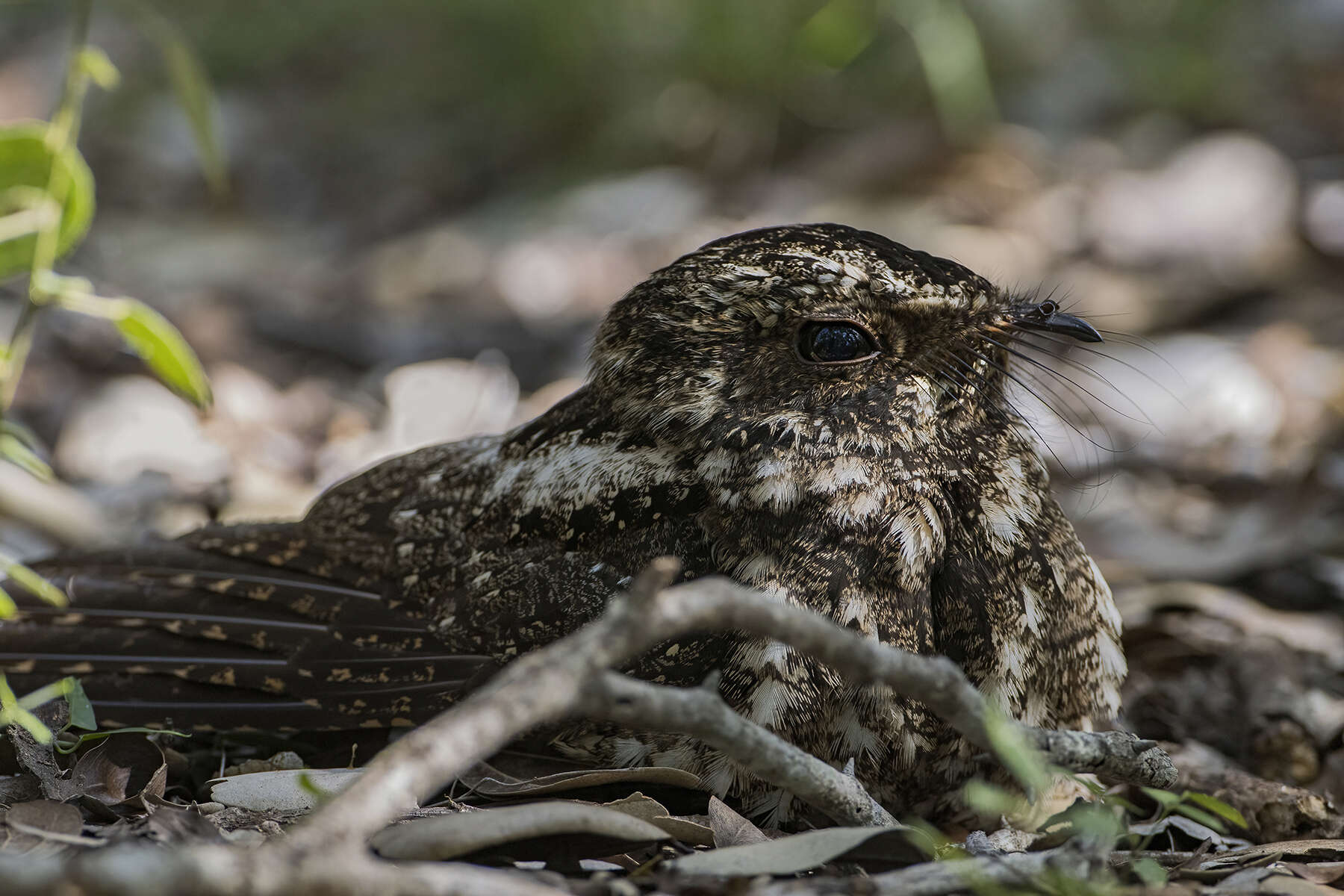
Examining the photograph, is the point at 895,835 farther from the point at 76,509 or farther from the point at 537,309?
the point at 537,309

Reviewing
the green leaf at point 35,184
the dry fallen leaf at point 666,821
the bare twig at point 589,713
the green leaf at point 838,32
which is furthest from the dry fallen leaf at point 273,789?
the green leaf at point 838,32

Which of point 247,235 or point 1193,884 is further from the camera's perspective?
point 247,235

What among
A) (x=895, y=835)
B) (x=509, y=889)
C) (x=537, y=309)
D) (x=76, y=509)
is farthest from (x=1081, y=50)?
(x=509, y=889)

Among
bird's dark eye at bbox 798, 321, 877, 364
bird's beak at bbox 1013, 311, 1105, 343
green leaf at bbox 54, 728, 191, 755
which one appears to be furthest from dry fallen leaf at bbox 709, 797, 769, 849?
bird's beak at bbox 1013, 311, 1105, 343

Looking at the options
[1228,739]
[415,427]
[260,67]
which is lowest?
[1228,739]

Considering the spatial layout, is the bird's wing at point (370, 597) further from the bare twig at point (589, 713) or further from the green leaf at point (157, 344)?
the bare twig at point (589, 713)

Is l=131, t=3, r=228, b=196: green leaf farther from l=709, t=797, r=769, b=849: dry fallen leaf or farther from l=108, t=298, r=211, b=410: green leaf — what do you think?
l=709, t=797, r=769, b=849: dry fallen leaf
